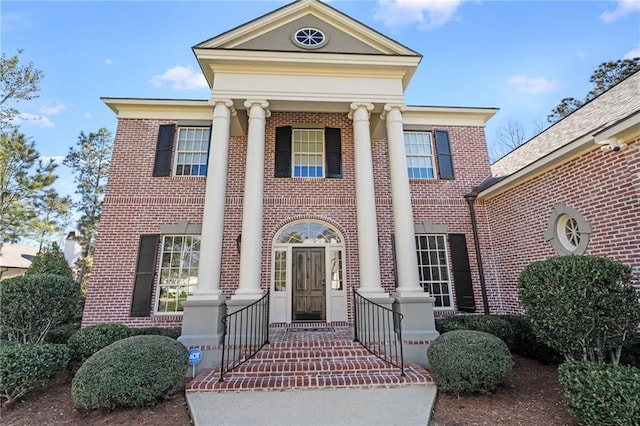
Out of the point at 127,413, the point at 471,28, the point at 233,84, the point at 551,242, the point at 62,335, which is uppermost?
the point at 471,28

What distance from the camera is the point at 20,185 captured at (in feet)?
51.3

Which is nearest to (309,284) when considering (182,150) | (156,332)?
(156,332)

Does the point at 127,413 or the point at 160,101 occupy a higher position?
the point at 160,101

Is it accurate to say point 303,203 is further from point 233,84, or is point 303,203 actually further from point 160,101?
point 160,101

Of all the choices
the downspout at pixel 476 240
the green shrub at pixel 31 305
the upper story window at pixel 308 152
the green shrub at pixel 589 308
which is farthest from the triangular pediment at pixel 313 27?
the green shrub at pixel 31 305

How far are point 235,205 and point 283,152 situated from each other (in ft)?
6.73

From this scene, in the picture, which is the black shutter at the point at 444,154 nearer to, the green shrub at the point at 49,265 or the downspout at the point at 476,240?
the downspout at the point at 476,240

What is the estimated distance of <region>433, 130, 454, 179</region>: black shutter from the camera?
8859mm

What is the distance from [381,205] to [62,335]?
860 cm

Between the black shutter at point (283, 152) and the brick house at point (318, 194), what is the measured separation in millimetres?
40

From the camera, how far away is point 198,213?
26.5 feet

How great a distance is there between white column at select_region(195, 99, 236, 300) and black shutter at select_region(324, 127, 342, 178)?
282 centimetres

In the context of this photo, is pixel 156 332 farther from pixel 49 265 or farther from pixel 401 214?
pixel 401 214

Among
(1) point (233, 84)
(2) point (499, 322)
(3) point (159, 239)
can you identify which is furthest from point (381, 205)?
(3) point (159, 239)
